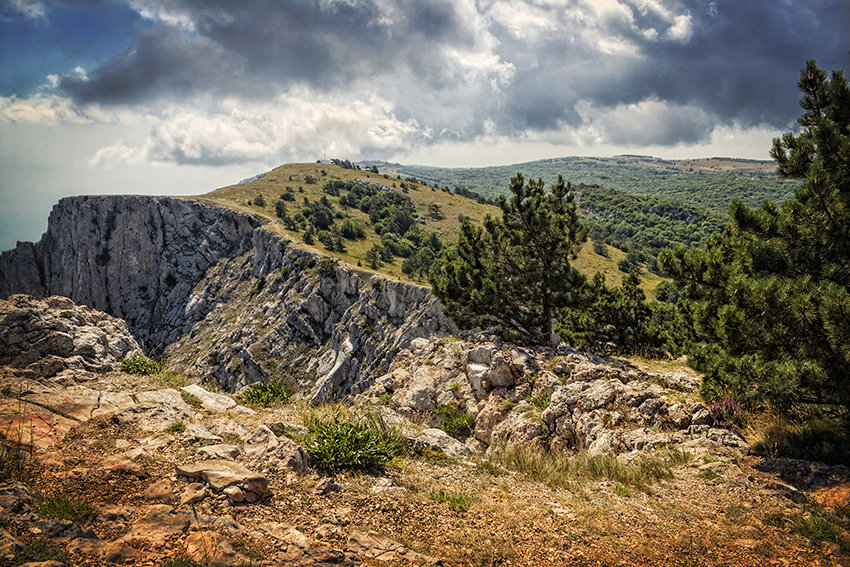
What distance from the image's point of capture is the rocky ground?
479 centimetres

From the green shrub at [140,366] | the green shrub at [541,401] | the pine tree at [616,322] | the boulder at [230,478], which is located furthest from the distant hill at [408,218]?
the boulder at [230,478]

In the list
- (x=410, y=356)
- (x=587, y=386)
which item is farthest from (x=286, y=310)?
(x=587, y=386)

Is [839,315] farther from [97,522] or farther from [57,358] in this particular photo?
[57,358]

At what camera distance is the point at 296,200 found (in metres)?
125

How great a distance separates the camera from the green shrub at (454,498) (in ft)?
21.2

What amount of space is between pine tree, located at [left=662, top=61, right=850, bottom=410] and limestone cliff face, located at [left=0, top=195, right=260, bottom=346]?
9624 cm

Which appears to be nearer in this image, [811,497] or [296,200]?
[811,497]

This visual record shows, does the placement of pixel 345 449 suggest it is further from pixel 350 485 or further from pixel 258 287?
pixel 258 287

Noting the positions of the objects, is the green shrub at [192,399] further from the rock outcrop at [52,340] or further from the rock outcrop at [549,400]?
the rock outcrop at [549,400]

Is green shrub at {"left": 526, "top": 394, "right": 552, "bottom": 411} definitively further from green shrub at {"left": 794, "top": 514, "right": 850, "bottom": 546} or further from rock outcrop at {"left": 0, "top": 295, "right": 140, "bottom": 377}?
rock outcrop at {"left": 0, "top": 295, "right": 140, "bottom": 377}

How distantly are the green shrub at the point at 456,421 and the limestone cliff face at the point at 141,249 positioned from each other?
8832cm

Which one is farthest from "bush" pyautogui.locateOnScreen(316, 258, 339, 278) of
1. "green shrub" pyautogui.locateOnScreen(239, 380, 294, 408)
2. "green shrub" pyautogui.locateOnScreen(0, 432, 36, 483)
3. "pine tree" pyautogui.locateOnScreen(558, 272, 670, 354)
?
"green shrub" pyautogui.locateOnScreen(0, 432, 36, 483)

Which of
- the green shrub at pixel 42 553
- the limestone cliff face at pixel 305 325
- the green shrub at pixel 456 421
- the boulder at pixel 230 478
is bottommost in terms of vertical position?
the limestone cliff face at pixel 305 325

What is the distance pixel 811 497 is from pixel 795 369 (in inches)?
88.6
